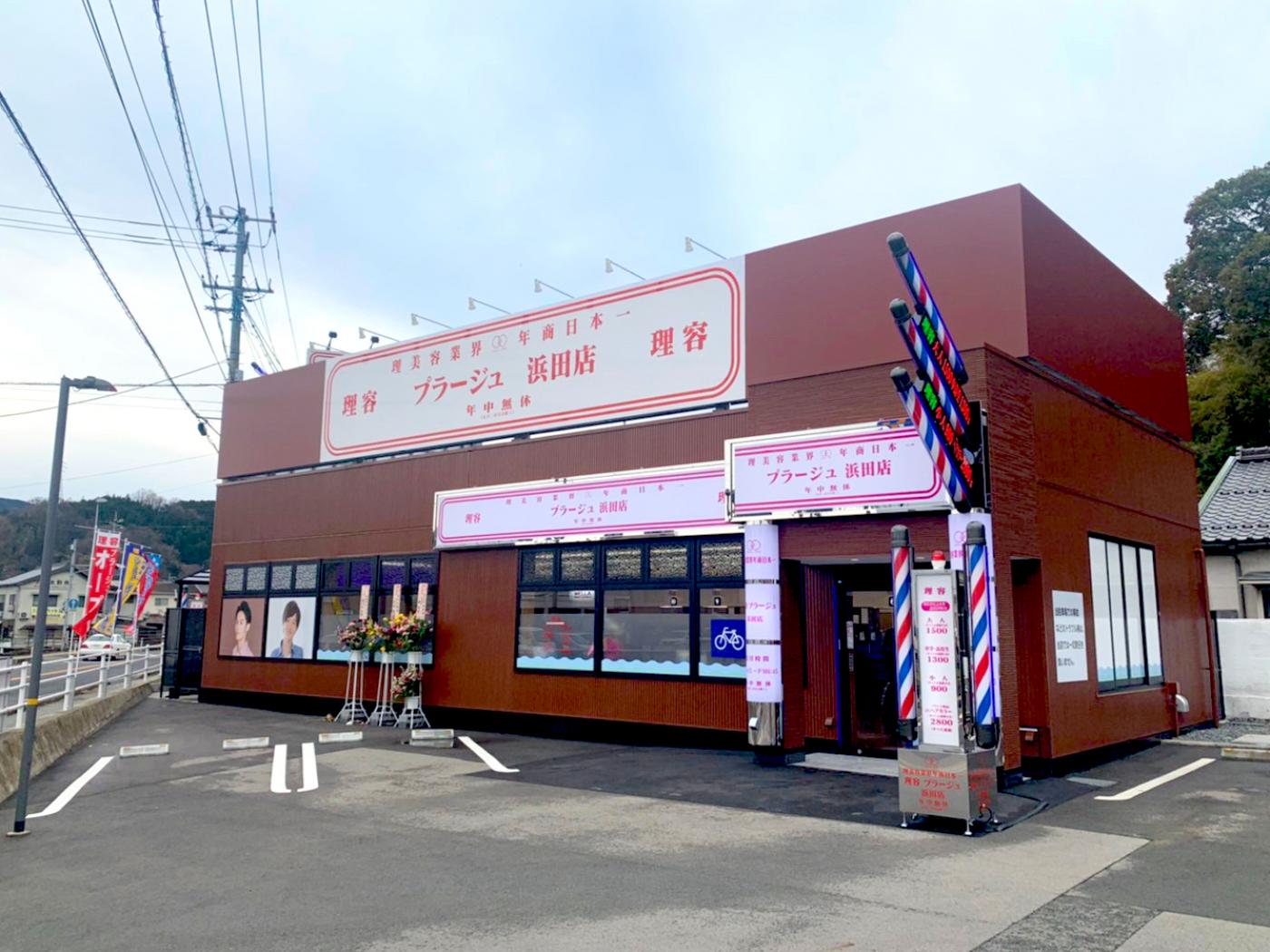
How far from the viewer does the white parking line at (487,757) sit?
1151 cm

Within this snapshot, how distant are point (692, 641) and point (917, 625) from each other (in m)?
4.84

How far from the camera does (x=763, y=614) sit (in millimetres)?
11383

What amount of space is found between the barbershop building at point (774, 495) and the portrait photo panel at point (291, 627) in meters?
0.07

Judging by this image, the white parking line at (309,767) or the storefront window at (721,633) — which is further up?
the storefront window at (721,633)

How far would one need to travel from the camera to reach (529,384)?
51.7ft

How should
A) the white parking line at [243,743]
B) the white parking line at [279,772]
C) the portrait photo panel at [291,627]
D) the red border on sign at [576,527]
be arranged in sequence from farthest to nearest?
the portrait photo panel at [291,627], the white parking line at [243,743], the red border on sign at [576,527], the white parking line at [279,772]

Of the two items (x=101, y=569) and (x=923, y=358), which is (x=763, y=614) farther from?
(x=101, y=569)

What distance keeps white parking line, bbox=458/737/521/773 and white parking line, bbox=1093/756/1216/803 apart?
6.49 meters

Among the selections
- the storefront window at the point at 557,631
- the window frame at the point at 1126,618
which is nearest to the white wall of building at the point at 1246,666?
the window frame at the point at 1126,618

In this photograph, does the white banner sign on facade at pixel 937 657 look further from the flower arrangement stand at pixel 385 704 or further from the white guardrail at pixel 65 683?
the flower arrangement stand at pixel 385 704

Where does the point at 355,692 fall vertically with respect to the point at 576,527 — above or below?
below

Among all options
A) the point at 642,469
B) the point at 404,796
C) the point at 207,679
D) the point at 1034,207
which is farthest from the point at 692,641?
the point at 207,679

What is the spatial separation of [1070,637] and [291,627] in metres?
14.4

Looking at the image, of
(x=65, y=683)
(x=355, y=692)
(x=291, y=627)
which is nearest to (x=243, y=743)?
(x=355, y=692)
